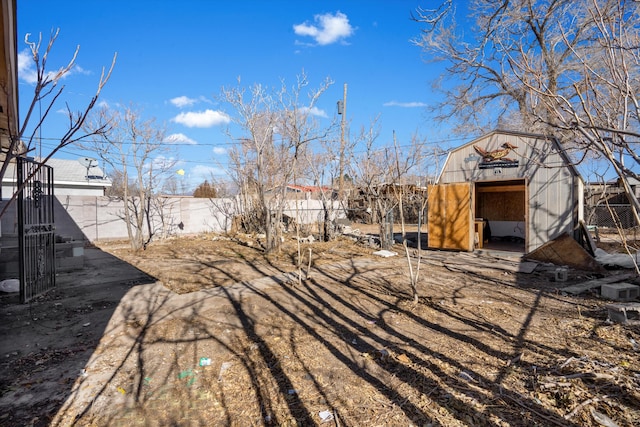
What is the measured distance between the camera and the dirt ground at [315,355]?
2656 mm

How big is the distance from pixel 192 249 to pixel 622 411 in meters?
11.5

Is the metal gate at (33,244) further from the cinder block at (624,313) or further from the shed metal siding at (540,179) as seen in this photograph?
the shed metal siding at (540,179)

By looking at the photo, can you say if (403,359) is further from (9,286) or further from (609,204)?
(609,204)

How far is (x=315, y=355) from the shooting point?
12.0 ft

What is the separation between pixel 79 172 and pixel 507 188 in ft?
80.5

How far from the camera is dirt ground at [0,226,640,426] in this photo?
266cm

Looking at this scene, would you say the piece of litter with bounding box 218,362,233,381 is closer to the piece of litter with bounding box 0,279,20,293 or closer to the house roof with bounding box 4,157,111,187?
the piece of litter with bounding box 0,279,20,293

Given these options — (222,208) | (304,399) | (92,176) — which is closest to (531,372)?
(304,399)

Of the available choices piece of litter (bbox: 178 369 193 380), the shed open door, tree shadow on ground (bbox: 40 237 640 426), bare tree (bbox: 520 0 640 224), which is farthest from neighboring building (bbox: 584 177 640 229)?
piece of litter (bbox: 178 369 193 380)

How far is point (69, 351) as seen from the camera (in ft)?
12.5

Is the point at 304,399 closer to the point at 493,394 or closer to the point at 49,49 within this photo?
the point at 493,394

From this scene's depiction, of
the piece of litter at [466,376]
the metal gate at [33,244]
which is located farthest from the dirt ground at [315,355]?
the metal gate at [33,244]

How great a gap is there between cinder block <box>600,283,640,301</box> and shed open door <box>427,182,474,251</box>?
16.4 feet

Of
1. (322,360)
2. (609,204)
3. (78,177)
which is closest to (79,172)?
(78,177)
